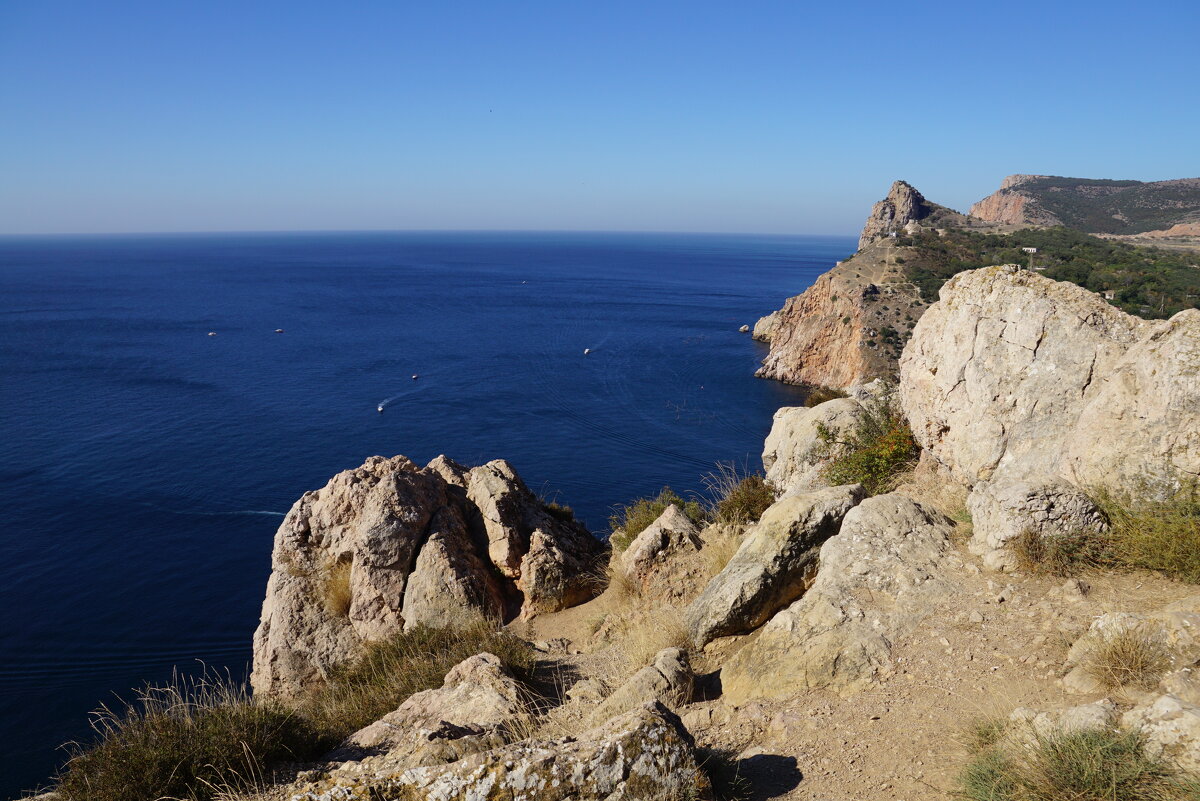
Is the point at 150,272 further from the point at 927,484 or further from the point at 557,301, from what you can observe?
the point at 927,484

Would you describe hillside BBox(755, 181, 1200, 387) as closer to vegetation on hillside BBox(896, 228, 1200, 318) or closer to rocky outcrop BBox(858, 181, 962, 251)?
vegetation on hillside BBox(896, 228, 1200, 318)

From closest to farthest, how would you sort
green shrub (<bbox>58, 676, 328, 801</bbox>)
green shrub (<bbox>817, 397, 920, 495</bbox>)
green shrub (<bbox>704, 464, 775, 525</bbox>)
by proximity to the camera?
1. green shrub (<bbox>58, 676, 328, 801</bbox>)
2. green shrub (<bbox>817, 397, 920, 495</bbox>)
3. green shrub (<bbox>704, 464, 775, 525</bbox>)

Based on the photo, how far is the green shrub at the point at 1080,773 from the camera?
436 cm

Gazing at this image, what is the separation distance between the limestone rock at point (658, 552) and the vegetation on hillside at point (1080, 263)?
91.6 feet

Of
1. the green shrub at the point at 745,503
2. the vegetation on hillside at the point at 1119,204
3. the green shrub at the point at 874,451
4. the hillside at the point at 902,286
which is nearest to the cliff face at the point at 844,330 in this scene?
the hillside at the point at 902,286

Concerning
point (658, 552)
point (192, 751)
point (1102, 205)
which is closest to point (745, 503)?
point (658, 552)

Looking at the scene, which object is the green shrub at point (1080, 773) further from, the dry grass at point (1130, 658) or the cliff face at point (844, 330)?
the cliff face at point (844, 330)

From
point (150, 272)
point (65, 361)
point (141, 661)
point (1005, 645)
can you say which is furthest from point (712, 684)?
point (150, 272)

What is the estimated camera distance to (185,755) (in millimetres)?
6203

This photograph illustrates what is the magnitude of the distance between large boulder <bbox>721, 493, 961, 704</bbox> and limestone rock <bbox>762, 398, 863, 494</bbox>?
13.2 ft

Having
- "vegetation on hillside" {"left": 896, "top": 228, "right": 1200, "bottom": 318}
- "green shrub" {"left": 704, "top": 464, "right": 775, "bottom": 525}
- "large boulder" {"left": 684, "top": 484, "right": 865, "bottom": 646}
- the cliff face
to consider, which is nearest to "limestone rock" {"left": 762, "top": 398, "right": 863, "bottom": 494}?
A: "green shrub" {"left": 704, "top": 464, "right": 775, "bottom": 525}

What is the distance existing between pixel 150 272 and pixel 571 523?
20336 cm

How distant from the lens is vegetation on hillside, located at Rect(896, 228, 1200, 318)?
49.7 metres

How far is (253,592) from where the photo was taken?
32281 mm
